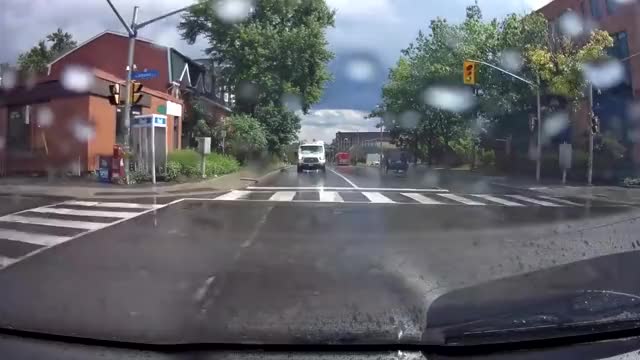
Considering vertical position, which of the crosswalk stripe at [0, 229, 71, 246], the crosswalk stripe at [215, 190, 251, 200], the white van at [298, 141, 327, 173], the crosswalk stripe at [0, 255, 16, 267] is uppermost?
the white van at [298, 141, 327, 173]

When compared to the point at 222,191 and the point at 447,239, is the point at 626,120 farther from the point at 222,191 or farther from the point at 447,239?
the point at 447,239

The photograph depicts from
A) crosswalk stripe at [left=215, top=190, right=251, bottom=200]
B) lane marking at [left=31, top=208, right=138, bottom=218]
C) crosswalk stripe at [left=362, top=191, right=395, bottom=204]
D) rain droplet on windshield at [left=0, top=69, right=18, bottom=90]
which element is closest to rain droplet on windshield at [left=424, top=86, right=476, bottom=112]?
crosswalk stripe at [left=362, top=191, right=395, bottom=204]

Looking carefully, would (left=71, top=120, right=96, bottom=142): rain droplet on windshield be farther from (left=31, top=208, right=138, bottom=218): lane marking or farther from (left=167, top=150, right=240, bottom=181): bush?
(left=31, top=208, right=138, bottom=218): lane marking

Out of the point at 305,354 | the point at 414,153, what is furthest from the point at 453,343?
the point at 414,153

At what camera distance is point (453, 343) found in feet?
13.1

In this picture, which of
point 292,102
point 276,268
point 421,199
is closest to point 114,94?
point 421,199

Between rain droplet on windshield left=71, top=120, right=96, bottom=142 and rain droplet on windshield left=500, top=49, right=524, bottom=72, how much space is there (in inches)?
954

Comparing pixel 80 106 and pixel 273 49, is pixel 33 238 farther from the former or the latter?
pixel 273 49

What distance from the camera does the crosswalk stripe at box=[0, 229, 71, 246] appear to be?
925 cm

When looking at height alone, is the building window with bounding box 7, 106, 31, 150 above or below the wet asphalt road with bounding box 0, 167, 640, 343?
above

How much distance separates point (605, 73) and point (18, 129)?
90.3ft

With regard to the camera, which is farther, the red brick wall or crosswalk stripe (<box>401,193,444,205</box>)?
the red brick wall

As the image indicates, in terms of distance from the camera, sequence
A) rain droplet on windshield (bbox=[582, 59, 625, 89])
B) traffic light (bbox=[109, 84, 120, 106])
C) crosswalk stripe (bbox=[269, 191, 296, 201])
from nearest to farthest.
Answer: crosswalk stripe (bbox=[269, 191, 296, 201]) < traffic light (bbox=[109, 84, 120, 106]) < rain droplet on windshield (bbox=[582, 59, 625, 89])

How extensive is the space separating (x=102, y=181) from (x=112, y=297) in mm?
18335
